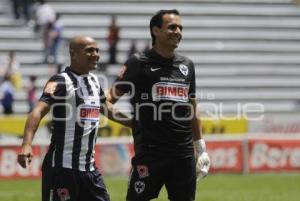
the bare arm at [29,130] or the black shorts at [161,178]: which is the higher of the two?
the bare arm at [29,130]

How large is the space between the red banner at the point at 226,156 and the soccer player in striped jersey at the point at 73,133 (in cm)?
1154

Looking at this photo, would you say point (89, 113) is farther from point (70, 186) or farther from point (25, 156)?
point (25, 156)

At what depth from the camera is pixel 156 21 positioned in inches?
283

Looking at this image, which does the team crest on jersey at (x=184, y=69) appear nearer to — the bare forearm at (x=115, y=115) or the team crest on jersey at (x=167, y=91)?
the team crest on jersey at (x=167, y=91)

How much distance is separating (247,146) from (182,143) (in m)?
11.8

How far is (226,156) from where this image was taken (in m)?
18.7

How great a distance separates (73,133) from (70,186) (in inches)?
17.4

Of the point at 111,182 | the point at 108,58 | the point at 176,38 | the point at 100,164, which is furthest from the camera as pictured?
the point at 108,58

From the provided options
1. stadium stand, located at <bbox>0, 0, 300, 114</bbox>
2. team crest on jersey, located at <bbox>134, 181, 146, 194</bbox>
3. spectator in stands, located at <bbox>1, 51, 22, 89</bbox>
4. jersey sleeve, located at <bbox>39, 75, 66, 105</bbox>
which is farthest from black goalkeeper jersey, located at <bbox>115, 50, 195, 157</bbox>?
stadium stand, located at <bbox>0, 0, 300, 114</bbox>

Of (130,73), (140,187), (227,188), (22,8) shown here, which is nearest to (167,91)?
(130,73)

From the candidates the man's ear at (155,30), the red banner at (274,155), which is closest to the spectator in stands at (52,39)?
the red banner at (274,155)

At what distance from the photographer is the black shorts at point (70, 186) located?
7.00m

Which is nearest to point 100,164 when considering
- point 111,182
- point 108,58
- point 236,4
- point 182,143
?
point 111,182

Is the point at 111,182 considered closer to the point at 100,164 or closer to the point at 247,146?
the point at 100,164
